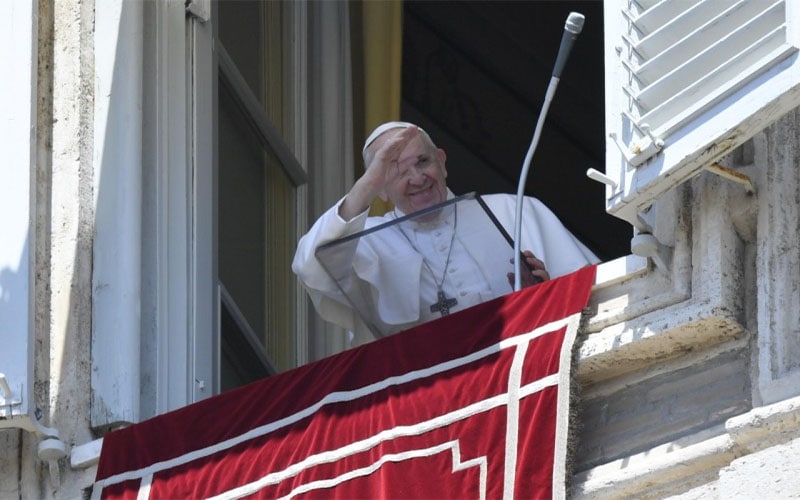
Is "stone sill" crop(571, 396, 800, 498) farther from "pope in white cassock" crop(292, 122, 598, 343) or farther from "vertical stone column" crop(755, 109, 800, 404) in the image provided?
"pope in white cassock" crop(292, 122, 598, 343)

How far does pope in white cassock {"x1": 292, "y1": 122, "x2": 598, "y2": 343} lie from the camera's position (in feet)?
19.3

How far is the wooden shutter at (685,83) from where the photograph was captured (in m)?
4.82

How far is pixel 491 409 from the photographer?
5117mm

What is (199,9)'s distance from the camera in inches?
251

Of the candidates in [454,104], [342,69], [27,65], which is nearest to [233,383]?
[27,65]

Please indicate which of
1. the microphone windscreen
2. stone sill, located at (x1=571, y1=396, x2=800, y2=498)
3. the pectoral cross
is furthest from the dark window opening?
stone sill, located at (x1=571, y1=396, x2=800, y2=498)

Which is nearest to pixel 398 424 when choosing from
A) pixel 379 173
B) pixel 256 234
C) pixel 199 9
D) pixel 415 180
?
pixel 379 173

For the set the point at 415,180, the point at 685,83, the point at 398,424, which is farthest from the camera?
the point at 415,180

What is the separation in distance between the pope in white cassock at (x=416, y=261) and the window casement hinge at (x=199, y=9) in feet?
1.91

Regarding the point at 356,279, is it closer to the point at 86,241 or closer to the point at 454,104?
the point at 86,241

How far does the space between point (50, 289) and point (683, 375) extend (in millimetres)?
1567

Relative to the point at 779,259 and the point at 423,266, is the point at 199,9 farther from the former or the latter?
the point at 779,259

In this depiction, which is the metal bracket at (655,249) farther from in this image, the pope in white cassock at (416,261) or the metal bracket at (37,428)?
the metal bracket at (37,428)

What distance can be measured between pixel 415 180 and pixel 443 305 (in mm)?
384
